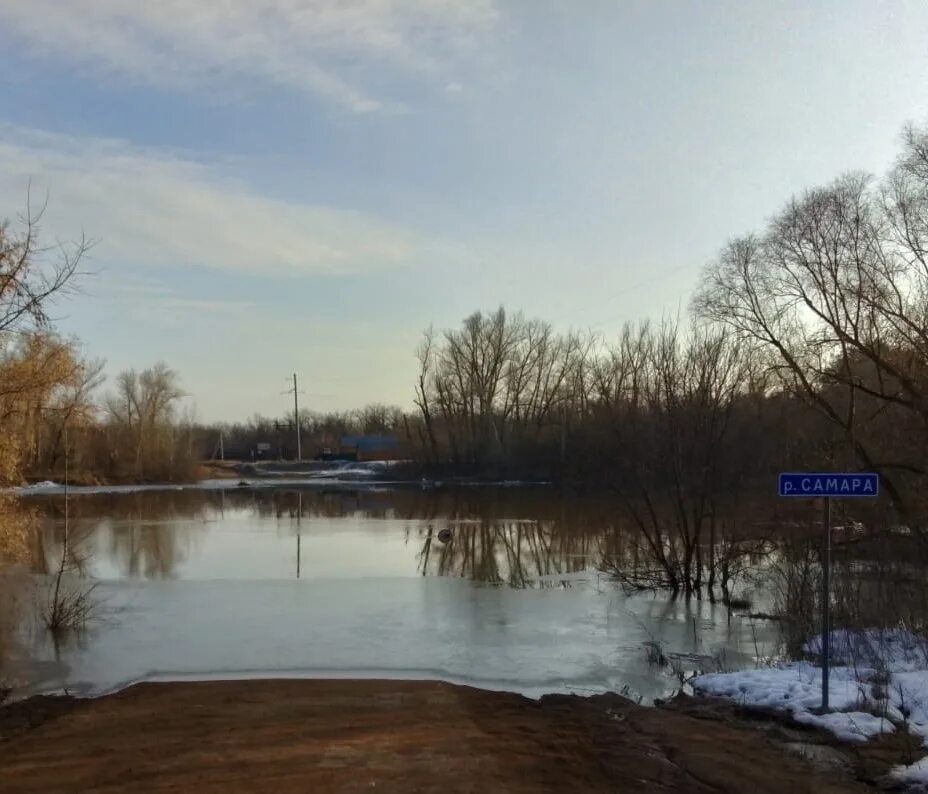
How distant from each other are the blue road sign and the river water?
331 cm

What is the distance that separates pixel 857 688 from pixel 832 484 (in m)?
2.01

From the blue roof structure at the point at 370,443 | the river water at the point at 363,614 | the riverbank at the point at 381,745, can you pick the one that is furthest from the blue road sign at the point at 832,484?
the blue roof structure at the point at 370,443

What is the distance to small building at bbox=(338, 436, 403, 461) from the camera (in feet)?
320

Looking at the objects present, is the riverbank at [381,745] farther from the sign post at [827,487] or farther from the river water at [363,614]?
the river water at [363,614]

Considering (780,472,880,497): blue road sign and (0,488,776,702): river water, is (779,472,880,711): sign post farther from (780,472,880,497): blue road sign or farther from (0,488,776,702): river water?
(0,488,776,702): river water

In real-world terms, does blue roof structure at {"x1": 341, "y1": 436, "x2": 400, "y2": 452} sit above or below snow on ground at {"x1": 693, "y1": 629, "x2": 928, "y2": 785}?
above

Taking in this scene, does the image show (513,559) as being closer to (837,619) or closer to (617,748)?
(837,619)

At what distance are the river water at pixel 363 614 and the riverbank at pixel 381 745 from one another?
180 centimetres

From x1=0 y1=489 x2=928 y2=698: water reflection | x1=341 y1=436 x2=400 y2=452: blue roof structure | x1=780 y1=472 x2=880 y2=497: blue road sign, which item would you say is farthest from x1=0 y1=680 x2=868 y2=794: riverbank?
x1=341 y1=436 x2=400 y2=452: blue roof structure

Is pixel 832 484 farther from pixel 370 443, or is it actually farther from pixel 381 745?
pixel 370 443

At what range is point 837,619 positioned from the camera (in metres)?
12.1

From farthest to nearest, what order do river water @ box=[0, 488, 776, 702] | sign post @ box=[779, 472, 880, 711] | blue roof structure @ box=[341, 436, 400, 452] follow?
blue roof structure @ box=[341, 436, 400, 452], river water @ box=[0, 488, 776, 702], sign post @ box=[779, 472, 880, 711]

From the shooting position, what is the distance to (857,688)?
819 cm

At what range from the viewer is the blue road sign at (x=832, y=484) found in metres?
7.88
